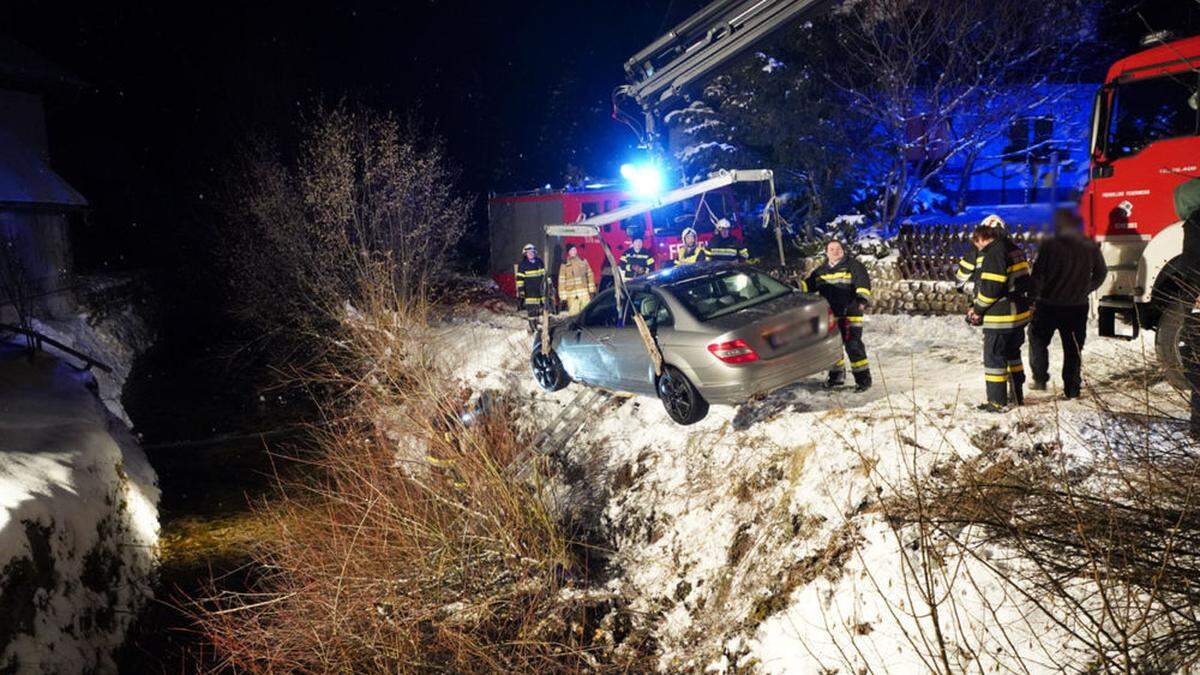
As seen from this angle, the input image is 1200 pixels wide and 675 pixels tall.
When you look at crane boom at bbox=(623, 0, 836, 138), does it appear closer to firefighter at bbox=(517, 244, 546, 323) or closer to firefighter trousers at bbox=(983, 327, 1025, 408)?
firefighter at bbox=(517, 244, 546, 323)

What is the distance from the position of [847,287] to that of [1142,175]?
268 centimetres

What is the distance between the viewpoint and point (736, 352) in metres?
6.64

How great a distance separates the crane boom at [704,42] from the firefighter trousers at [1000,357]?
4.04 metres

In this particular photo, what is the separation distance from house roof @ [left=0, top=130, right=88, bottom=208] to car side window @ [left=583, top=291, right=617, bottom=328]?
13780 millimetres

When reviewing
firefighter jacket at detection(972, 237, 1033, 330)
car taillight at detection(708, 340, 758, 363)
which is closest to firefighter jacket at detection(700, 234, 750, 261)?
car taillight at detection(708, 340, 758, 363)

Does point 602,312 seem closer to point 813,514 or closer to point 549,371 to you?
point 549,371

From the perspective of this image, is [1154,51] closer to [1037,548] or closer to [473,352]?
[1037,548]

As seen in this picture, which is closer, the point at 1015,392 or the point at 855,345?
the point at 1015,392

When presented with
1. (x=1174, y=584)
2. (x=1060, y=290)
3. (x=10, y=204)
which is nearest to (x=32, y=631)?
(x=1174, y=584)

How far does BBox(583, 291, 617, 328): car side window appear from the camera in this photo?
27.2ft

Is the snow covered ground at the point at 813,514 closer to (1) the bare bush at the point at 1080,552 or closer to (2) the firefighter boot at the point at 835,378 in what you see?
(1) the bare bush at the point at 1080,552

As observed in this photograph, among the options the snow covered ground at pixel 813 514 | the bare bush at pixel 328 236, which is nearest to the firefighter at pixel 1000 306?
the snow covered ground at pixel 813 514

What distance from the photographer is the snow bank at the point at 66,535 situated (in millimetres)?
5746

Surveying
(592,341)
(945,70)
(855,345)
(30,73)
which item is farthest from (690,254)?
(30,73)
